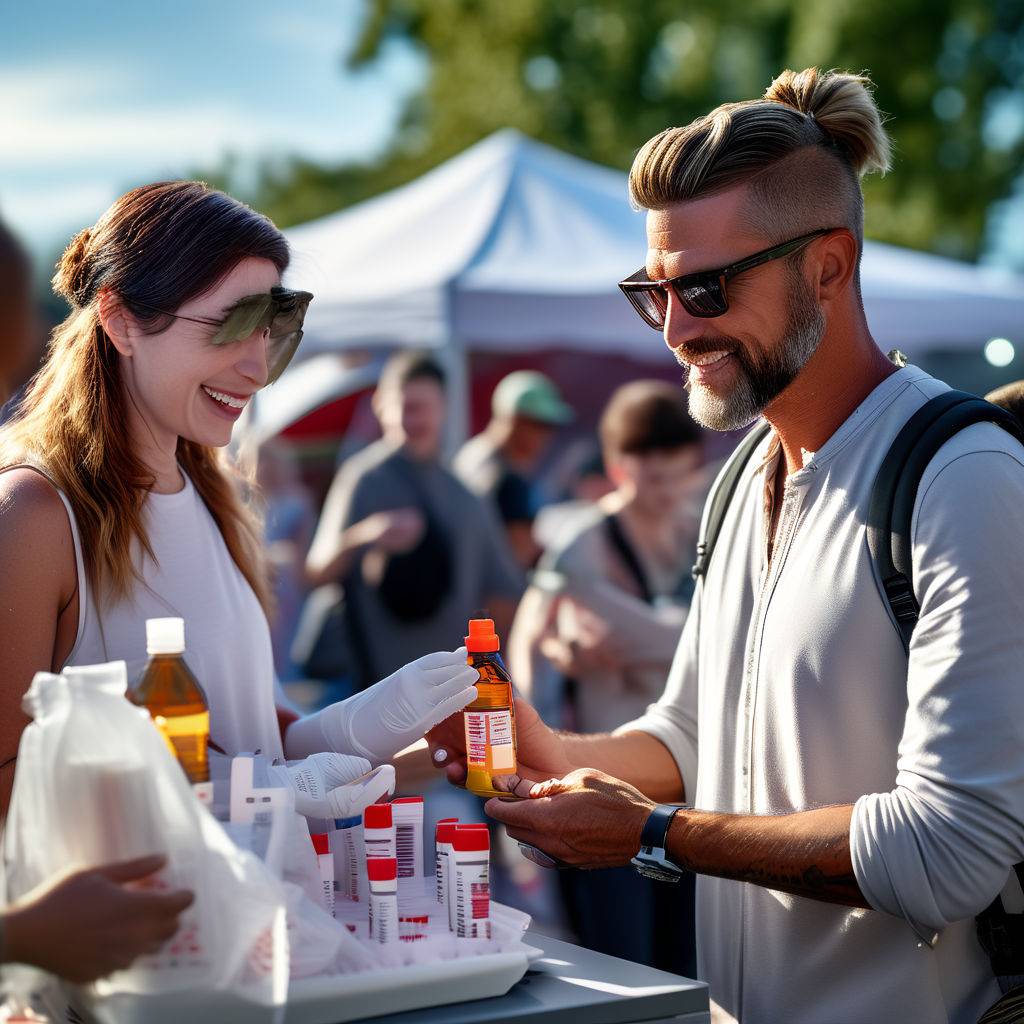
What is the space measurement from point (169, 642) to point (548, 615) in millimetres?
3414

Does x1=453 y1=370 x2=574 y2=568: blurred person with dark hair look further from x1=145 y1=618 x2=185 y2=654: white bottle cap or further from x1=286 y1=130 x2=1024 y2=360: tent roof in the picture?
x1=145 y1=618 x2=185 y2=654: white bottle cap

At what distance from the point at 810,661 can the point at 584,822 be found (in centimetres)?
48

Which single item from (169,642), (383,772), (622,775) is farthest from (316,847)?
(622,775)

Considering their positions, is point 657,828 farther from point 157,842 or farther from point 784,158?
point 784,158

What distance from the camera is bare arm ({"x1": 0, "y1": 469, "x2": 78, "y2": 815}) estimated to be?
2125mm

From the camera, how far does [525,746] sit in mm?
2678

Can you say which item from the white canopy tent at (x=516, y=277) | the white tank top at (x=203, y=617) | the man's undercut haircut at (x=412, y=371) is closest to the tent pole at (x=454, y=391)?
the white canopy tent at (x=516, y=277)

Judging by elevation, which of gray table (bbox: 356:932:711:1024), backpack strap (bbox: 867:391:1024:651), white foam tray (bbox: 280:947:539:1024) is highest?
backpack strap (bbox: 867:391:1024:651)

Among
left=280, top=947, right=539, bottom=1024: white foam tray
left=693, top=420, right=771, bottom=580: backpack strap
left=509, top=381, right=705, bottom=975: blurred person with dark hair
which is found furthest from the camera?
left=509, top=381, right=705, bottom=975: blurred person with dark hair

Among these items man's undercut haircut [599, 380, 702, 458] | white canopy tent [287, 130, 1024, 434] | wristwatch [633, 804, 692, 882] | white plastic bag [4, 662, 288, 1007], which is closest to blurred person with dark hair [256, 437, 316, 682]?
white canopy tent [287, 130, 1024, 434]

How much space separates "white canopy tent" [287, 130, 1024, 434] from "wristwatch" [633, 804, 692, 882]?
519 cm

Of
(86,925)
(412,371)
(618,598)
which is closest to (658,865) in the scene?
(86,925)

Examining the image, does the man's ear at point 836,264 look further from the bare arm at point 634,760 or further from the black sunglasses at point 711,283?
the bare arm at point 634,760

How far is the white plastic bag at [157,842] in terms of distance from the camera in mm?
1681
